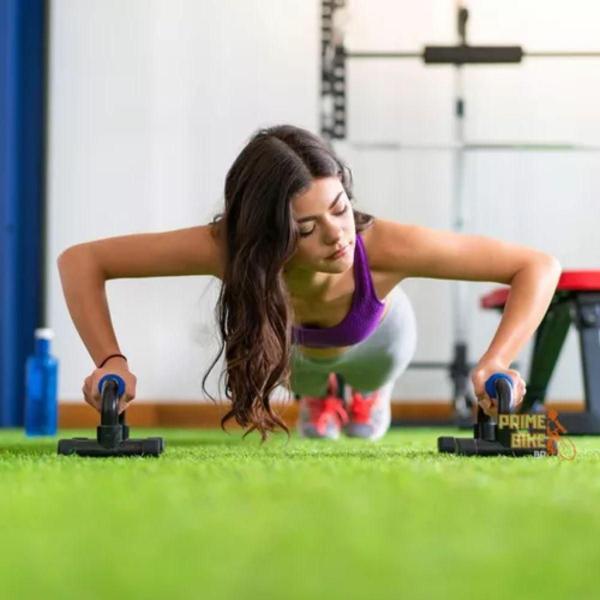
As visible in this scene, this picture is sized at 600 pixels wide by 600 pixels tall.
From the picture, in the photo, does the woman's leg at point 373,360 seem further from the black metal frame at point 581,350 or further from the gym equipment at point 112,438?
the gym equipment at point 112,438

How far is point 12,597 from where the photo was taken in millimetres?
504

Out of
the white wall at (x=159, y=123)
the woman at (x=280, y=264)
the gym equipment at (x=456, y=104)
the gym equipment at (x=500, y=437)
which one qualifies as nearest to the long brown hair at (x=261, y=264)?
the woman at (x=280, y=264)

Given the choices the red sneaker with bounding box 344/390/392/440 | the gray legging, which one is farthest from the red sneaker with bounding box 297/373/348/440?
the gray legging

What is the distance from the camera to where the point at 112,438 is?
4.86ft

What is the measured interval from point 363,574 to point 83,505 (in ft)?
1.25

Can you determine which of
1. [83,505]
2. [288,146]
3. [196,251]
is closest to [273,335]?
[196,251]

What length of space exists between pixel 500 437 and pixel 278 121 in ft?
7.69

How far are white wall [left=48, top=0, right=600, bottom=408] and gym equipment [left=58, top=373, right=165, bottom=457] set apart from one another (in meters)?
2.06

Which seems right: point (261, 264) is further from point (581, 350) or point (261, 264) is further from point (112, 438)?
point (581, 350)

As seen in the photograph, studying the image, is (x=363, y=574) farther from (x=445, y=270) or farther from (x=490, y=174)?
(x=490, y=174)

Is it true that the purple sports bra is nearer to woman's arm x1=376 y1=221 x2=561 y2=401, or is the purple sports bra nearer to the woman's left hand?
woman's arm x1=376 y1=221 x2=561 y2=401

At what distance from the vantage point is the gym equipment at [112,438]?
147 centimetres

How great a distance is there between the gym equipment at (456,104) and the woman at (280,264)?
1413 millimetres

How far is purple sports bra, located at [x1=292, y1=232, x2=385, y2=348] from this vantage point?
5.93 ft
